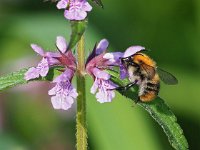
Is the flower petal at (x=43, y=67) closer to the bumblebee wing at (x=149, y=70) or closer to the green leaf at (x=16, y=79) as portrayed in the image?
the green leaf at (x=16, y=79)

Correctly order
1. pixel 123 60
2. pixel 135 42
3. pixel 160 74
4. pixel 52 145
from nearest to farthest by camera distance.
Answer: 1. pixel 123 60
2. pixel 160 74
3. pixel 52 145
4. pixel 135 42

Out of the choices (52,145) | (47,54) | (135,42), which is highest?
(47,54)

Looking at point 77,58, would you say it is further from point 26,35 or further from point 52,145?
point 26,35

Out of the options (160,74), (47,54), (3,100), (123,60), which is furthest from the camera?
(3,100)

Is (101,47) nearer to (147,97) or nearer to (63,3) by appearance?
(147,97)

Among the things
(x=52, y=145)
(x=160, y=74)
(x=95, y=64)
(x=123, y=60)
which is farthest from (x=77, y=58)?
(x=52, y=145)

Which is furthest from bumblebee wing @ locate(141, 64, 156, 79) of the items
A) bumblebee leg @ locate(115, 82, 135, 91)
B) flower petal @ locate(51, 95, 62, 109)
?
flower petal @ locate(51, 95, 62, 109)

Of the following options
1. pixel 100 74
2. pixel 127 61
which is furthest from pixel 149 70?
pixel 100 74

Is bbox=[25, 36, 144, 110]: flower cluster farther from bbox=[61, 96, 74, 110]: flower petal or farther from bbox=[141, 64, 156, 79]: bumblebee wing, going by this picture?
bbox=[141, 64, 156, 79]: bumblebee wing
